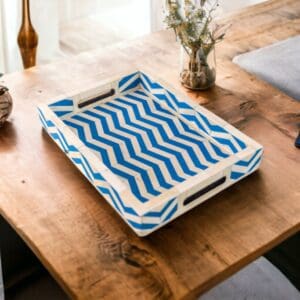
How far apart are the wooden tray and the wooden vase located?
761mm

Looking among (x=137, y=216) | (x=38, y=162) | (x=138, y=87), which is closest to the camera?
(x=137, y=216)

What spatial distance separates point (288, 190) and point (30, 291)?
59cm

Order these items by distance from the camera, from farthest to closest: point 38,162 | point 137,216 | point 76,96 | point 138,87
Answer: point 138,87
point 76,96
point 38,162
point 137,216

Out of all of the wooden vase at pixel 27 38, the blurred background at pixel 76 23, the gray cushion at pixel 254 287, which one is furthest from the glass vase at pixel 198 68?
the blurred background at pixel 76 23

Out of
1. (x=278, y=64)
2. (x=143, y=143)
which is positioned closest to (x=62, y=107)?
(x=143, y=143)

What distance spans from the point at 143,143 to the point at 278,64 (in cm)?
69

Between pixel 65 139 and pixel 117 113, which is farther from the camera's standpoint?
pixel 117 113

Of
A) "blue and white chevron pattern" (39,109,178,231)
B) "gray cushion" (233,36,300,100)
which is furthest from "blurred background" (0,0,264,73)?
"blue and white chevron pattern" (39,109,178,231)

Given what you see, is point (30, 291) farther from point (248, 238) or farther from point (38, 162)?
point (248, 238)

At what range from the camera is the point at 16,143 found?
1374mm

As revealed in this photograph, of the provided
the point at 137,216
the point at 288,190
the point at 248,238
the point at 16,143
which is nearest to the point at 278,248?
the point at 288,190

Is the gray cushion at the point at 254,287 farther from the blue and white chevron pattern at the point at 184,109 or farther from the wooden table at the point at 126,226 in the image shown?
the blue and white chevron pattern at the point at 184,109

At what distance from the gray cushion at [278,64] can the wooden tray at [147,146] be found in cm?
42

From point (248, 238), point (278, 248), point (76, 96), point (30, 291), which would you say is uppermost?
point (76, 96)
